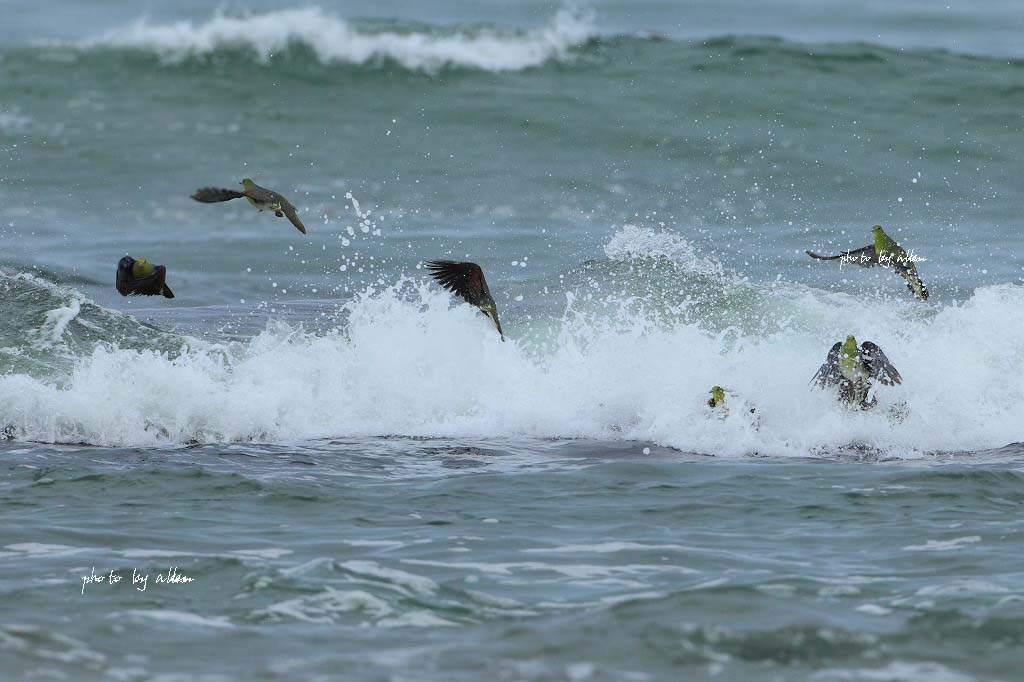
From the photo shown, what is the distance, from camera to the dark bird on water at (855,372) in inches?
358

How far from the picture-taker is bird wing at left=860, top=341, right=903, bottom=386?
9.13 metres

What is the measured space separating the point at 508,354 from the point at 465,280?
1591 millimetres

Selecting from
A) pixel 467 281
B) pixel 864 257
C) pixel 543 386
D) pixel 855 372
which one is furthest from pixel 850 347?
pixel 467 281

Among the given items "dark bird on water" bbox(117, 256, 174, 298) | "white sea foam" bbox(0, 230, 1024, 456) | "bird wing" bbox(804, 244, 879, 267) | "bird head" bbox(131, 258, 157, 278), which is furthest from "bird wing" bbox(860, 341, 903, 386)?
"bird head" bbox(131, 258, 157, 278)

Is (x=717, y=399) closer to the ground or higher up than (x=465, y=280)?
closer to the ground

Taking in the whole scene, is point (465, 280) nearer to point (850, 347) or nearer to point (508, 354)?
point (508, 354)

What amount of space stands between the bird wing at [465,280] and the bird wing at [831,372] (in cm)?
213

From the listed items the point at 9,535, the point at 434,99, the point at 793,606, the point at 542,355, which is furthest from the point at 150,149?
the point at 793,606

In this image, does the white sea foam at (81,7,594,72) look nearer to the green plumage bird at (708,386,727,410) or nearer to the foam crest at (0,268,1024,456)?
the foam crest at (0,268,1024,456)

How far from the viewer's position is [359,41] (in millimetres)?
22016

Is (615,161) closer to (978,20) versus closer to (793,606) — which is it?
(978,20)

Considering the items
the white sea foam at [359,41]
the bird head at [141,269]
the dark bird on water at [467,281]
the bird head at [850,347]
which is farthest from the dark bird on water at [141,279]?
the white sea foam at [359,41]

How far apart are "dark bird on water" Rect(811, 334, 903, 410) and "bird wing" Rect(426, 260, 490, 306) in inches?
85.8

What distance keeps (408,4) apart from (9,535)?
1964cm
